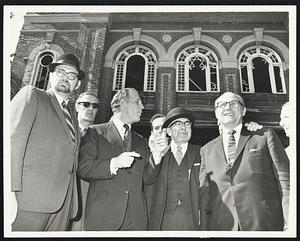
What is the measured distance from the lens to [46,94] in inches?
174

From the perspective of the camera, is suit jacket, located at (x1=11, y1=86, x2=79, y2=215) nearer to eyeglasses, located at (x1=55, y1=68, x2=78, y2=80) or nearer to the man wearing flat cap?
eyeglasses, located at (x1=55, y1=68, x2=78, y2=80)

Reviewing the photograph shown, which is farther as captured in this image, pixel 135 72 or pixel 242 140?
pixel 135 72

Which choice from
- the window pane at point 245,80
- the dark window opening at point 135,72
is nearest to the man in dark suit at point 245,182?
the window pane at point 245,80

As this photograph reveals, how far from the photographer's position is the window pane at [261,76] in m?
7.18

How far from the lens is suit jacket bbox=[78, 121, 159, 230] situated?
4.38 meters

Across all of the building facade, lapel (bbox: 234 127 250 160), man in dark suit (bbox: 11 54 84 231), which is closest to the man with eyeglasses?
man in dark suit (bbox: 11 54 84 231)

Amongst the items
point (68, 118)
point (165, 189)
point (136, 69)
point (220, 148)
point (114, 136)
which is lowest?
point (165, 189)

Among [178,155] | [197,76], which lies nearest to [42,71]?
[197,76]

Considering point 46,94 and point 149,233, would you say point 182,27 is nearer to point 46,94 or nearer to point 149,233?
point 46,94

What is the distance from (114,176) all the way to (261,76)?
455 centimetres

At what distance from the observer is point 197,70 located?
7453 mm

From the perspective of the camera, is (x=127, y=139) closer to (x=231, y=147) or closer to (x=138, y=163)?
(x=138, y=163)

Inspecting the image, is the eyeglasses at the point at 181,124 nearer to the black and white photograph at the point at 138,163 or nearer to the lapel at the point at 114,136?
the black and white photograph at the point at 138,163

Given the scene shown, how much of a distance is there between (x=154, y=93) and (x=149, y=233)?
11.3 feet
